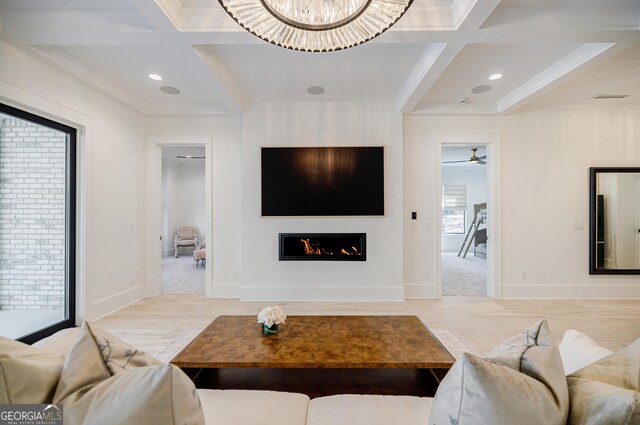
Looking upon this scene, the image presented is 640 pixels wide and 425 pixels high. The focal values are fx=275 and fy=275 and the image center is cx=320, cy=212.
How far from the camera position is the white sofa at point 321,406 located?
1.04 metres

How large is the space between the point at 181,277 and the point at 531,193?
6.24 meters

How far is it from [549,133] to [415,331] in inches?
161

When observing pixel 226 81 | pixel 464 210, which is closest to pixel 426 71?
pixel 226 81

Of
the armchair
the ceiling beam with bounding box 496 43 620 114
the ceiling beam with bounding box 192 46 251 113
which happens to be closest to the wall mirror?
the ceiling beam with bounding box 496 43 620 114

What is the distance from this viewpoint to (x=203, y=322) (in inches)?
127

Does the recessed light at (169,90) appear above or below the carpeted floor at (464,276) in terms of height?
above

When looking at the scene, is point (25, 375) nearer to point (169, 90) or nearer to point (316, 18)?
point (316, 18)

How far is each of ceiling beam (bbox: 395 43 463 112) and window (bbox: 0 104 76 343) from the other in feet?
12.8

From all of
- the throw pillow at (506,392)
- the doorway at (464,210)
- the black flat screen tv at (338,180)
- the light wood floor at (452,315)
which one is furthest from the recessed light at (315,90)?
the doorway at (464,210)

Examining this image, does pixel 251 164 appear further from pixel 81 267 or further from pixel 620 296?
pixel 620 296

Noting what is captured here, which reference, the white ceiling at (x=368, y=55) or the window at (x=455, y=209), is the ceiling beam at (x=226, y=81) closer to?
the white ceiling at (x=368, y=55)

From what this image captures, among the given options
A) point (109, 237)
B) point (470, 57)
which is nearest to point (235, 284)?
point (109, 237)

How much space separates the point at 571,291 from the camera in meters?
4.09

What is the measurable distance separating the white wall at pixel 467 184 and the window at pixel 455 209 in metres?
0.12
